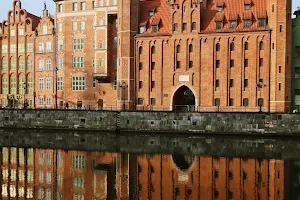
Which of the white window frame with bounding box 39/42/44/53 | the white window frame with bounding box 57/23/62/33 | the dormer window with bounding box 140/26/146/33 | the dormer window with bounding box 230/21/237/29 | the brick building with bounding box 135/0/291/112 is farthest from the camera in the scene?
the white window frame with bounding box 39/42/44/53

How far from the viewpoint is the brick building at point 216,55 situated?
51125mm

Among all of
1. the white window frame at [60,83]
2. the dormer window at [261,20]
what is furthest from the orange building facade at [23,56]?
the dormer window at [261,20]

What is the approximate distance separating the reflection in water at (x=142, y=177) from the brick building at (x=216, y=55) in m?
23.0

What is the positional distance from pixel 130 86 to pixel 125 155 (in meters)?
24.9

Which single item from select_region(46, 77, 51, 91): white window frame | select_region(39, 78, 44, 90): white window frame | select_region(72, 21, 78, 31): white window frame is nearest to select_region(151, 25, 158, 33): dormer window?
select_region(72, 21, 78, 31): white window frame

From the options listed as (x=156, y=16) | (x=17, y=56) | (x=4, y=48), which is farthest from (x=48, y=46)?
(x=156, y=16)

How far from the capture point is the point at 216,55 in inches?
2174

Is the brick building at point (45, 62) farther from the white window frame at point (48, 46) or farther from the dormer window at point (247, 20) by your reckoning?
the dormer window at point (247, 20)

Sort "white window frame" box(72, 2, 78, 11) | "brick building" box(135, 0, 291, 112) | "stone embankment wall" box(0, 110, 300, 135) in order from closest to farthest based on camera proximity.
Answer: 1. "stone embankment wall" box(0, 110, 300, 135)
2. "brick building" box(135, 0, 291, 112)
3. "white window frame" box(72, 2, 78, 11)

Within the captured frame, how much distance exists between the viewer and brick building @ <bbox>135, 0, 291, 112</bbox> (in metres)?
51.1

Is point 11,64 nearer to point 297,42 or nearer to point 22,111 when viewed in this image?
point 22,111

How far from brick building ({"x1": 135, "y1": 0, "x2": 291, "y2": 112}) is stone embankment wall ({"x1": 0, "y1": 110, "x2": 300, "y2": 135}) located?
6.18 meters

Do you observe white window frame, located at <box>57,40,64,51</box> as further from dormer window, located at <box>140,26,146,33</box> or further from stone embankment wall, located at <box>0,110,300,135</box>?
stone embankment wall, located at <box>0,110,300,135</box>

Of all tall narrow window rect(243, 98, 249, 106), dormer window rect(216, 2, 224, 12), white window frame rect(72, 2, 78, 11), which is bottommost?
tall narrow window rect(243, 98, 249, 106)
